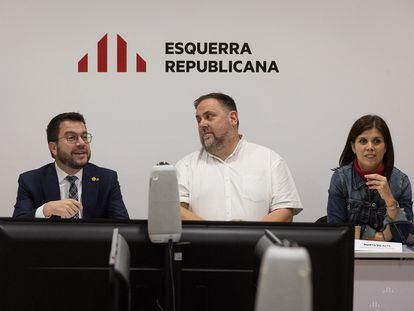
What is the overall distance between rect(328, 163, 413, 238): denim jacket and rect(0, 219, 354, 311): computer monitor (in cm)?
234

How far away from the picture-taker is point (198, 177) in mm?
4125

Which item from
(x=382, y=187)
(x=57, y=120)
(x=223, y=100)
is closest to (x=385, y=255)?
(x=382, y=187)

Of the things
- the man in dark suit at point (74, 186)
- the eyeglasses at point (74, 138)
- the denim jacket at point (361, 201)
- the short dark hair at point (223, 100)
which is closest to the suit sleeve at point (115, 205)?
the man in dark suit at point (74, 186)

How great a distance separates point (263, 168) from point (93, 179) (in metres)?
1.08

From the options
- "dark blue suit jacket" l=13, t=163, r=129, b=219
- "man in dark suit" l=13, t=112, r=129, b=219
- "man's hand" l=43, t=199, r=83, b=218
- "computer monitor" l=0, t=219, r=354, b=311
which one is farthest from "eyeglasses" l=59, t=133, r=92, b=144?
"computer monitor" l=0, t=219, r=354, b=311

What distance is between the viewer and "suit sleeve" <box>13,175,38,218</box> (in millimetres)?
3748

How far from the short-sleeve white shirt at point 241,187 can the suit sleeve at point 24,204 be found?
915 mm

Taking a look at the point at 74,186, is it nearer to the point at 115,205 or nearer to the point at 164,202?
the point at 115,205

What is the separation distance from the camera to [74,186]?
409 cm

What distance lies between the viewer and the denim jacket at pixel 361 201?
3.99m

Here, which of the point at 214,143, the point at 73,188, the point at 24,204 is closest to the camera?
the point at 24,204

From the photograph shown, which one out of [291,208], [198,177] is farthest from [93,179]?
[291,208]

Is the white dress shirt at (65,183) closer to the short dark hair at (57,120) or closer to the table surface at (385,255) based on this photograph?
the short dark hair at (57,120)

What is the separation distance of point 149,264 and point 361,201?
258 centimetres
